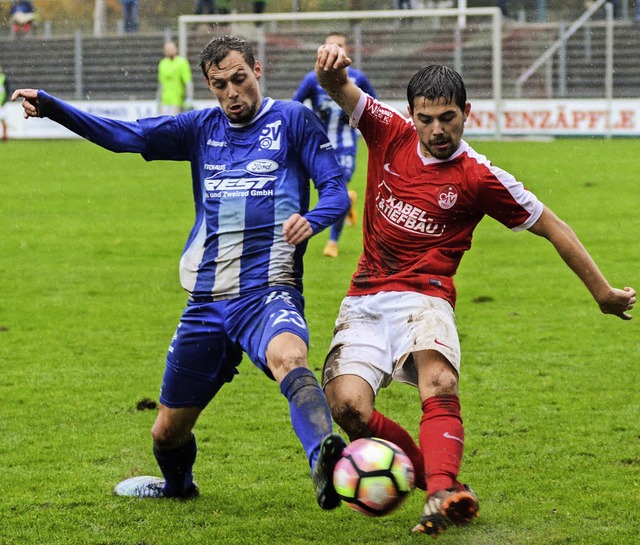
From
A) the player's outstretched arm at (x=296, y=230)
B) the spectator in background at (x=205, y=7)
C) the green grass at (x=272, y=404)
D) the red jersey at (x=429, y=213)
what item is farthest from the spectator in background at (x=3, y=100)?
the player's outstretched arm at (x=296, y=230)

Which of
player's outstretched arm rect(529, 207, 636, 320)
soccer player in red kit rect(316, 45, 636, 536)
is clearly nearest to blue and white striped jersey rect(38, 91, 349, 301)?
soccer player in red kit rect(316, 45, 636, 536)

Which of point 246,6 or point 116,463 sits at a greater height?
point 246,6

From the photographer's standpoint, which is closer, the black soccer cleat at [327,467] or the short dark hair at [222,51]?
the black soccer cleat at [327,467]

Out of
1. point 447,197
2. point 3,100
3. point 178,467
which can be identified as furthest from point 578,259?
point 3,100

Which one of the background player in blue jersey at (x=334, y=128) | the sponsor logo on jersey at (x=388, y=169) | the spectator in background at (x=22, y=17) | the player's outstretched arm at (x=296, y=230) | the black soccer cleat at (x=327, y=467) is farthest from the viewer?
the spectator in background at (x=22, y=17)

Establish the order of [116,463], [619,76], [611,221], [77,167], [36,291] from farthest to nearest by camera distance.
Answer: [619,76], [77,167], [611,221], [36,291], [116,463]

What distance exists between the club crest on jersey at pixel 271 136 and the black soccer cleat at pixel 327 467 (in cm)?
150

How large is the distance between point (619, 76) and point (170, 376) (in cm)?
2322

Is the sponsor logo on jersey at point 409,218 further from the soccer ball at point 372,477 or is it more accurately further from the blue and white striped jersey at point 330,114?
the blue and white striped jersey at point 330,114

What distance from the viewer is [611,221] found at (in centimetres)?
1357

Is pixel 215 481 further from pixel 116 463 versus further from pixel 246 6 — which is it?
pixel 246 6

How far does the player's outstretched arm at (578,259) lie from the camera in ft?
14.9

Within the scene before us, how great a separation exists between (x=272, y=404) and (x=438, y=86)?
2.73 metres

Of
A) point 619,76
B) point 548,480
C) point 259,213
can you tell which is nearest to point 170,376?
point 259,213
